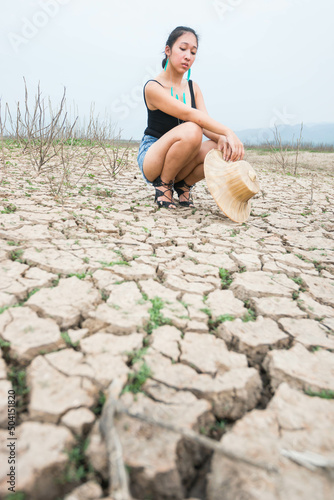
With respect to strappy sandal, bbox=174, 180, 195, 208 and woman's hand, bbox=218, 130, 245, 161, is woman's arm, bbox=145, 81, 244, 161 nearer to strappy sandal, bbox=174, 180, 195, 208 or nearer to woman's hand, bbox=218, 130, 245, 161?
woman's hand, bbox=218, 130, 245, 161

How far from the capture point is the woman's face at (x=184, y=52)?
6.91ft

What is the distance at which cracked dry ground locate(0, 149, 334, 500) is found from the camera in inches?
24.0

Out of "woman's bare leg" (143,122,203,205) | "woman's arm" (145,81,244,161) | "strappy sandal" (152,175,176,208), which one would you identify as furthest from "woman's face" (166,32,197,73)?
"strappy sandal" (152,175,176,208)

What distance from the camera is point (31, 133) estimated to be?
3.43 meters

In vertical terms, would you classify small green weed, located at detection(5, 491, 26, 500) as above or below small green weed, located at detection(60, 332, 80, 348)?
below

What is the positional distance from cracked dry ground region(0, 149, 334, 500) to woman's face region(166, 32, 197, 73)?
122 centimetres

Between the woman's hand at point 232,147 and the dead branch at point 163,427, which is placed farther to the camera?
the woman's hand at point 232,147

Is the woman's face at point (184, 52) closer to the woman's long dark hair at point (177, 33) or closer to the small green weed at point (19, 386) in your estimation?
the woman's long dark hair at point (177, 33)

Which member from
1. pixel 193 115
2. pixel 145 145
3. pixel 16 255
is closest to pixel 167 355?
pixel 16 255

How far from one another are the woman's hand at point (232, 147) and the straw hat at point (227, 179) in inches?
1.8

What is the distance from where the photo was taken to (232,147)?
2068mm

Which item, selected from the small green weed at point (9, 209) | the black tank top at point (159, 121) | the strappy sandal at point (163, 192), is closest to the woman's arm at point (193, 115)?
the black tank top at point (159, 121)

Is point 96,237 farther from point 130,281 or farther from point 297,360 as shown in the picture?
point 297,360

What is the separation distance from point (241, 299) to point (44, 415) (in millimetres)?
871
